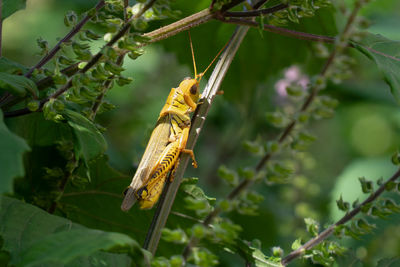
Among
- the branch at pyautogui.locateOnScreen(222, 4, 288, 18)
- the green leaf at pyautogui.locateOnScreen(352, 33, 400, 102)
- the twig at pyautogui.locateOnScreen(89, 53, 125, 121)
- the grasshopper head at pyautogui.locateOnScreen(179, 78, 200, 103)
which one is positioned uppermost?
the grasshopper head at pyautogui.locateOnScreen(179, 78, 200, 103)

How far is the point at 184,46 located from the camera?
7.80 ft

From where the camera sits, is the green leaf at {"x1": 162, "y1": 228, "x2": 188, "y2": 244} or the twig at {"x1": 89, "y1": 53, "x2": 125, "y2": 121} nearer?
the green leaf at {"x1": 162, "y1": 228, "x2": 188, "y2": 244}

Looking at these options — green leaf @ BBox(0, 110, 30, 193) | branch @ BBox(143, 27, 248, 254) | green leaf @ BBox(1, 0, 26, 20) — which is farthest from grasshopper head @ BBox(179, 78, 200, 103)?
green leaf @ BBox(0, 110, 30, 193)

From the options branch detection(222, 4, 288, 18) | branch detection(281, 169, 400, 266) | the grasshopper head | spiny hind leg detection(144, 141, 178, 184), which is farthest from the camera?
the grasshopper head

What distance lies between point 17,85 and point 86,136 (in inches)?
7.3

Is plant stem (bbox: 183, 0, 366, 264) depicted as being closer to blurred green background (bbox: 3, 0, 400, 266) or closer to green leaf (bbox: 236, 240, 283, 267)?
green leaf (bbox: 236, 240, 283, 267)

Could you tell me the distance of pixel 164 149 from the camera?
1866mm

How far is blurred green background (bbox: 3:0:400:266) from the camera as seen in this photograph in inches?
90.7

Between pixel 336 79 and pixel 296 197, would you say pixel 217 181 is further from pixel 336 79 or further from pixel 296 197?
pixel 336 79

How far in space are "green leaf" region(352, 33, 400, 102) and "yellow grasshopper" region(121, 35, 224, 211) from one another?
0.55 m

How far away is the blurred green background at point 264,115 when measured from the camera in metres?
2.30

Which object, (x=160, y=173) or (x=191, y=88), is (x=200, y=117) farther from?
(x=191, y=88)

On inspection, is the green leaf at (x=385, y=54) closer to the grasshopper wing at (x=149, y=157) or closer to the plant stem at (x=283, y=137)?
the plant stem at (x=283, y=137)

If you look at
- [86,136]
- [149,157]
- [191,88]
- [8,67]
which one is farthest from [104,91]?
→ [191,88]
